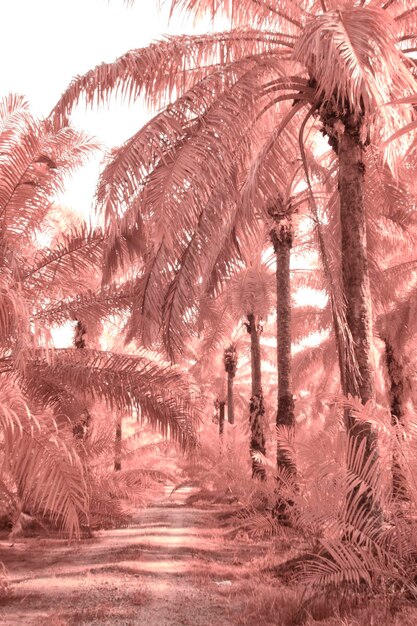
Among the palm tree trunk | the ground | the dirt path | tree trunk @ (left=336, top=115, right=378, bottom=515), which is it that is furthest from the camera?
the palm tree trunk

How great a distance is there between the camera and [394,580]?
5477 mm

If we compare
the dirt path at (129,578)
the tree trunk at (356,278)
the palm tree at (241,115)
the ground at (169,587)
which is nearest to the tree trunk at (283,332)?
the ground at (169,587)

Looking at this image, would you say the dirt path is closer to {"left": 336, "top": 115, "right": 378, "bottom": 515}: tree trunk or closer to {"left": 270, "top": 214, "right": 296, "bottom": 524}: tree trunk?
{"left": 270, "top": 214, "right": 296, "bottom": 524}: tree trunk

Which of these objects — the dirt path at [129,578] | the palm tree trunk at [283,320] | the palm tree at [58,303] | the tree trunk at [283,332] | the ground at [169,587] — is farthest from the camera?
the palm tree trunk at [283,320]

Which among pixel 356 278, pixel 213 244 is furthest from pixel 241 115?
pixel 356 278

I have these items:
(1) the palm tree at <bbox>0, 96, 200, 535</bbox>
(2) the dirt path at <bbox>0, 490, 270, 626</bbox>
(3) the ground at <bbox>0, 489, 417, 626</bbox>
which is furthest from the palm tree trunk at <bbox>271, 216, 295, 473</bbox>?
(1) the palm tree at <bbox>0, 96, 200, 535</bbox>

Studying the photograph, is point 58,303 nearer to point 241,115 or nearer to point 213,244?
point 213,244

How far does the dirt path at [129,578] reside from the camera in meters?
6.27

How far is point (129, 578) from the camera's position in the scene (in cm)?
793

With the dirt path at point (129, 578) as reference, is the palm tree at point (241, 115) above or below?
above

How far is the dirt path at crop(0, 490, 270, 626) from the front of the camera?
627cm

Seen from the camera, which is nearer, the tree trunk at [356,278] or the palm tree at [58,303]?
the tree trunk at [356,278]

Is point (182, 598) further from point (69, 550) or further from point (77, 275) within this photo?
point (77, 275)

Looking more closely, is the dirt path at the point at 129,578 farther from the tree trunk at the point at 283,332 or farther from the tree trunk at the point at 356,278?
the tree trunk at the point at 356,278
